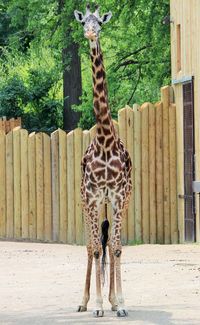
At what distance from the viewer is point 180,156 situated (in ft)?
64.9

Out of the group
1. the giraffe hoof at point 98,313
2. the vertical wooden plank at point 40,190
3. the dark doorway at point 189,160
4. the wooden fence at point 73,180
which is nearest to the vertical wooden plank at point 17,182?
the wooden fence at point 73,180

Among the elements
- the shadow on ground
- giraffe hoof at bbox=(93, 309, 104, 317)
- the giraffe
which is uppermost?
the giraffe

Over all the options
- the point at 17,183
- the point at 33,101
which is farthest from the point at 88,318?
the point at 33,101

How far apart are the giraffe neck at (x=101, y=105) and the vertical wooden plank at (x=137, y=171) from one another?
7.78m

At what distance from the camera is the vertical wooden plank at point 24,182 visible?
66.4ft

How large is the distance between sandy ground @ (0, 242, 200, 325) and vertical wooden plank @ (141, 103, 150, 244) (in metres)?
1.02

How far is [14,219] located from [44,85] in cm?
981

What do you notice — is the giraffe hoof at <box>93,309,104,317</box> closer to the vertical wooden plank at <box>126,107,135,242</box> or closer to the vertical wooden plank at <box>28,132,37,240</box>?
the vertical wooden plank at <box>126,107,135,242</box>

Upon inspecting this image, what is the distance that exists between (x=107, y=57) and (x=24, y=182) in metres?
10.6

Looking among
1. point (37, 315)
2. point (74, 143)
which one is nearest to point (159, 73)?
point (74, 143)

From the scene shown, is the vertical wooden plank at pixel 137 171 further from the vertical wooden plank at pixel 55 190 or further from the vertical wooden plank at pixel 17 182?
the vertical wooden plank at pixel 17 182

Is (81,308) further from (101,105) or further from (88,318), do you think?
(101,105)

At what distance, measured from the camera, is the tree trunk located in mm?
30594

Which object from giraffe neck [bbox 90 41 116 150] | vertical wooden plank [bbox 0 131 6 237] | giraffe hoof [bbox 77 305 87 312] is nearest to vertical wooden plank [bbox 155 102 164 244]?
vertical wooden plank [bbox 0 131 6 237]
